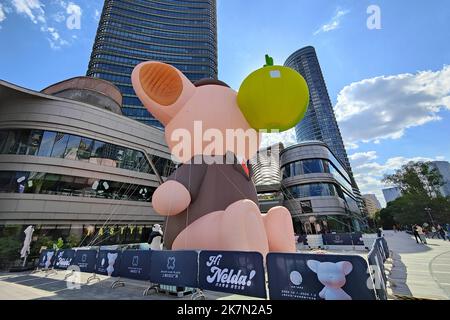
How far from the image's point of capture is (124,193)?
73.8 ft

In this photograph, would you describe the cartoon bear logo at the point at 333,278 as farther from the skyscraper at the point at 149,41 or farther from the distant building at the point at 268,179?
the skyscraper at the point at 149,41

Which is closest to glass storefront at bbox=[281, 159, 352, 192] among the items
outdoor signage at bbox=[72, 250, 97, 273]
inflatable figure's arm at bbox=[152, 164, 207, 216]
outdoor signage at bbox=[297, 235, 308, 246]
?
outdoor signage at bbox=[297, 235, 308, 246]

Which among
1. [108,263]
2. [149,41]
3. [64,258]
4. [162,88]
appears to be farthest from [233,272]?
[149,41]

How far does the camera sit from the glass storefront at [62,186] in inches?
628

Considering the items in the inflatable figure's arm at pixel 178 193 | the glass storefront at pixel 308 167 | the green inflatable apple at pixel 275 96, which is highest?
the glass storefront at pixel 308 167

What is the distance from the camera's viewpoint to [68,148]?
60.4ft

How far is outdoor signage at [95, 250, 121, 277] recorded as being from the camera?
628 cm

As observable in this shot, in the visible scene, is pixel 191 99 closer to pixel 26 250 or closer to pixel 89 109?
pixel 26 250

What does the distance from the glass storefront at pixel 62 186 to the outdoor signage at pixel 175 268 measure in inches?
678

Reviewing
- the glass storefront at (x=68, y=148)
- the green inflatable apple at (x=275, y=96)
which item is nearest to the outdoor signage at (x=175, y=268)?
the green inflatable apple at (x=275, y=96)

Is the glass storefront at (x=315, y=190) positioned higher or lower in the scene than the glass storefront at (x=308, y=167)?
lower

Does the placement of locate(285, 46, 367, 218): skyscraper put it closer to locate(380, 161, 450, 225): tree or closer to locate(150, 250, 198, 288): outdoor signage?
locate(380, 161, 450, 225): tree

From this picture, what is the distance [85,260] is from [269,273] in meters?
6.70

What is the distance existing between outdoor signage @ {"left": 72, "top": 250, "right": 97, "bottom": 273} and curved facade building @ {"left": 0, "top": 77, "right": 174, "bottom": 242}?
12.4 m
